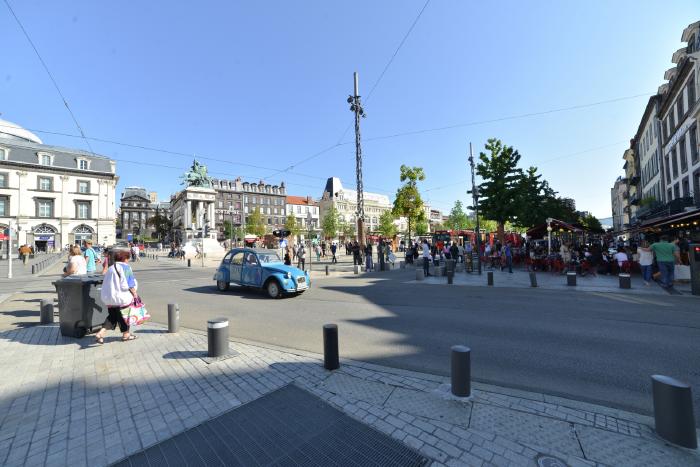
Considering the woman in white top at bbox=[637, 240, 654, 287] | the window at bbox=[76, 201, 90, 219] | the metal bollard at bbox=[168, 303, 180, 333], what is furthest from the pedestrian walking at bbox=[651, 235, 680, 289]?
the window at bbox=[76, 201, 90, 219]

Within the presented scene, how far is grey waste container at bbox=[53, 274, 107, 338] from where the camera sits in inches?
245

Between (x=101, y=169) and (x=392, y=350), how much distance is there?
69947 millimetres

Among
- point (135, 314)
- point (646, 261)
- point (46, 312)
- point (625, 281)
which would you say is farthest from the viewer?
point (646, 261)

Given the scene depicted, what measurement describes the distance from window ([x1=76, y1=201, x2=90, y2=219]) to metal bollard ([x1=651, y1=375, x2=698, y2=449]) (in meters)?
70.5

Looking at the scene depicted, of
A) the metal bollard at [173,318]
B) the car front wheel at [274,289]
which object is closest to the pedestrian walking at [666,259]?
the car front wheel at [274,289]

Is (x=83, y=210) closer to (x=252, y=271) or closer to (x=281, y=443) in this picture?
(x=252, y=271)

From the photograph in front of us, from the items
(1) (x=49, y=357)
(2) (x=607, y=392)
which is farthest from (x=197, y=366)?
(2) (x=607, y=392)

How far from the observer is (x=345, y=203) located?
98062 mm

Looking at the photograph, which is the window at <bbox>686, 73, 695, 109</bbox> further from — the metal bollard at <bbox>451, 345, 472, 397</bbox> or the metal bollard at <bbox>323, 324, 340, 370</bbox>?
the metal bollard at <bbox>323, 324, 340, 370</bbox>

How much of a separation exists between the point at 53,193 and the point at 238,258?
195 ft

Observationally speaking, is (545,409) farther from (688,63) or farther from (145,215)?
(145,215)

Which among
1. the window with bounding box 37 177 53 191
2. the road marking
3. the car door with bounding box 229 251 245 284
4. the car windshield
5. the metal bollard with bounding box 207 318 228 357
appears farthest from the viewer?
the window with bounding box 37 177 53 191

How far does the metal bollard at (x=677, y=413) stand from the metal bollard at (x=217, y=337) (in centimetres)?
536

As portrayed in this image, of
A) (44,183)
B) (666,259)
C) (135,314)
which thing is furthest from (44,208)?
(666,259)
